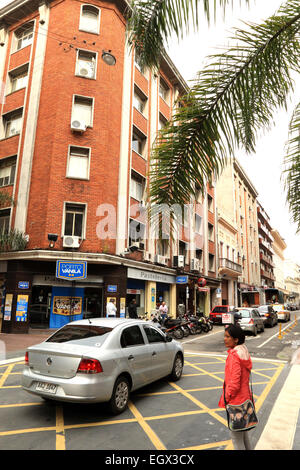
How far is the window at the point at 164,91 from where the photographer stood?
24369 millimetres

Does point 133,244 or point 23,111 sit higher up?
point 23,111

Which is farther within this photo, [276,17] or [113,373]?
[113,373]

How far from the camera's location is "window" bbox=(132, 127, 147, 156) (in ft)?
68.9

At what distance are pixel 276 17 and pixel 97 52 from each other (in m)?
18.6

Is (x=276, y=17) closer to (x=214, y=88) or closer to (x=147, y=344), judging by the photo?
(x=214, y=88)

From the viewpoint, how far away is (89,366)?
466 cm

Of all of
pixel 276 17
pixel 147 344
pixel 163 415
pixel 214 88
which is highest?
pixel 276 17

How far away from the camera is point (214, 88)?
3031 mm

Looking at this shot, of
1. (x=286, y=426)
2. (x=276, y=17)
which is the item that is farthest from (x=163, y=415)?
(x=276, y=17)

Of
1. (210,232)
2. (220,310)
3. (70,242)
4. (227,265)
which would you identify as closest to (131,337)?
(70,242)

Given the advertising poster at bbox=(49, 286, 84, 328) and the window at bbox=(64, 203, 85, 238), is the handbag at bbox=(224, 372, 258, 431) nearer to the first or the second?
the advertising poster at bbox=(49, 286, 84, 328)

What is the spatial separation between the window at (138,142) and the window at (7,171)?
7657 millimetres

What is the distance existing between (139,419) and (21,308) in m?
12.5

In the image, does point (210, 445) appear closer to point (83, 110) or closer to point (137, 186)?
point (137, 186)
